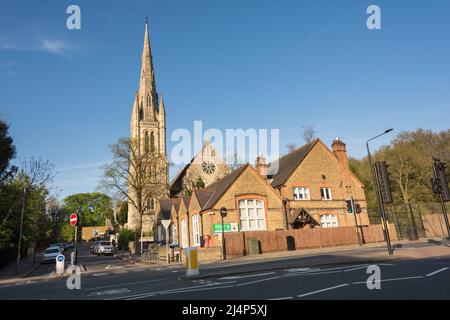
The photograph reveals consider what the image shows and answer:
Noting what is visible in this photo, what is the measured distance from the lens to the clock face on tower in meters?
65.3

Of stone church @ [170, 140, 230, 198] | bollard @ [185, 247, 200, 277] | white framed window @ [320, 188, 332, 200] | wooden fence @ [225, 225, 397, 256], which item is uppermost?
stone church @ [170, 140, 230, 198]

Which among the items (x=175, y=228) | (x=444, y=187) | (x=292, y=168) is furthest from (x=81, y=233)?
(x=444, y=187)

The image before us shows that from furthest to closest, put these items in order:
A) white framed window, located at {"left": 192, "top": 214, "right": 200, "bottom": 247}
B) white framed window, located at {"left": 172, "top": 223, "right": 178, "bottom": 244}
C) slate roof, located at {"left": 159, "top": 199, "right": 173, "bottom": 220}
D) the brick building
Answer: slate roof, located at {"left": 159, "top": 199, "right": 173, "bottom": 220} → white framed window, located at {"left": 172, "top": 223, "right": 178, "bottom": 244} → white framed window, located at {"left": 192, "top": 214, "right": 200, "bottom": 247} → the brick building

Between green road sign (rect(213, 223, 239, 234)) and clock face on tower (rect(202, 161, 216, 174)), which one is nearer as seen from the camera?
green road sign (rect(213, 223, 239, 234))

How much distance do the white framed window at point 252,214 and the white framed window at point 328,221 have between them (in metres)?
7.86

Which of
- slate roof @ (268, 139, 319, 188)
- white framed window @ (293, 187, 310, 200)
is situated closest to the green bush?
slate roof @ (268, 139, 319, 188)

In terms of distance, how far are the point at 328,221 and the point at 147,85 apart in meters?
57.7

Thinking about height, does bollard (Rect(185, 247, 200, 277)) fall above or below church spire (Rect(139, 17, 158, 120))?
below

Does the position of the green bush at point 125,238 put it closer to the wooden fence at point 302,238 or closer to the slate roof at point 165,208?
the slate roof at point 165,208

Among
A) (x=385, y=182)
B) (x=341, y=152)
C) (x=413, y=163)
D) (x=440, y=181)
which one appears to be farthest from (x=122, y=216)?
(x=440, y=181)

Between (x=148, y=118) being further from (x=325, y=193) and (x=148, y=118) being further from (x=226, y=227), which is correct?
(x=226, y=227)

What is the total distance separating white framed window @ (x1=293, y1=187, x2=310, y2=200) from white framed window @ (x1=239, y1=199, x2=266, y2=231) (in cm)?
540

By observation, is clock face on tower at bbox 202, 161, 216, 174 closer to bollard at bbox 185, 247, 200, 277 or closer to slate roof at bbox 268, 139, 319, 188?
slate roof at bbox 268, 139, 319, 188
